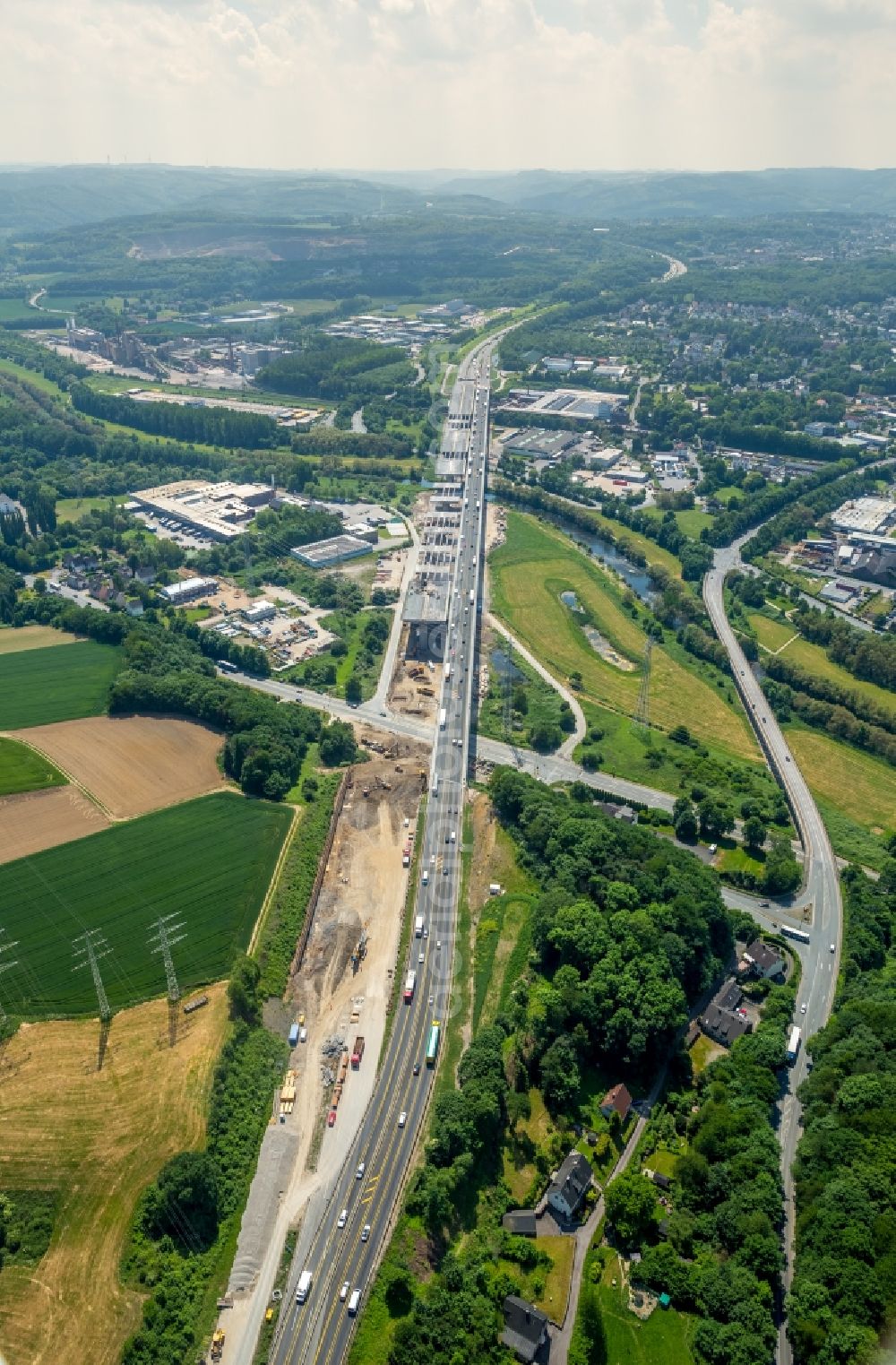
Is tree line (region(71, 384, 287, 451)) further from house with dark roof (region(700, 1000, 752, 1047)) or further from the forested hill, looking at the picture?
house with dark roof (region(700, 1000, 752, 1047))

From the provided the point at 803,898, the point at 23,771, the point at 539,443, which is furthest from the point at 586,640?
the point at 539,443

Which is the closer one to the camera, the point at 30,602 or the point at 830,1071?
the point at 830,1071

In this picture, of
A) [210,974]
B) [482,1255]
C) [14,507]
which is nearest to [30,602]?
[14,507]

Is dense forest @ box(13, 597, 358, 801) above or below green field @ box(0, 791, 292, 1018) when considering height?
above

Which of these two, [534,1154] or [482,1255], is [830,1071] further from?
[482,1255]

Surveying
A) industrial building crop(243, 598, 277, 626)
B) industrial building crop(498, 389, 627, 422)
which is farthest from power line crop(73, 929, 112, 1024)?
industrial building crop(498, 389, 627, 422)

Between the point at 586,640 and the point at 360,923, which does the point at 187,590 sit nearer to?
the point at 586,640
